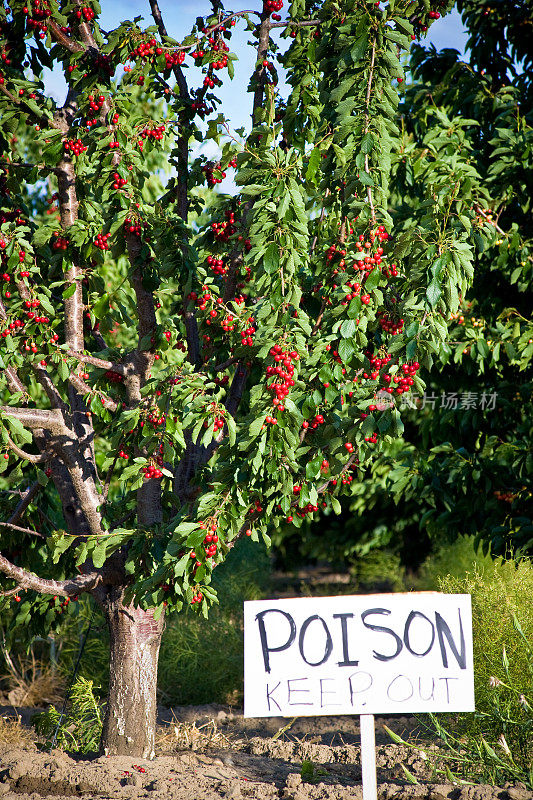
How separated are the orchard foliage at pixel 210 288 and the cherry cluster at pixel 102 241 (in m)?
0.03

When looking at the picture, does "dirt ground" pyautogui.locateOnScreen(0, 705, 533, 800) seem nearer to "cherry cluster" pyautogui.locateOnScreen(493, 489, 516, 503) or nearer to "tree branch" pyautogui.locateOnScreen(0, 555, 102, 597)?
"tree branch" pyautogui.locateOnScreen(0, 555, 102, 597)

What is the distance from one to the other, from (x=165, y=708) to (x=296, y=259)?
283 cm

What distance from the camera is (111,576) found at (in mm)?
2863

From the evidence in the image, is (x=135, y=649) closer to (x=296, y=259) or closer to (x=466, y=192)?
(x=296, y=259)

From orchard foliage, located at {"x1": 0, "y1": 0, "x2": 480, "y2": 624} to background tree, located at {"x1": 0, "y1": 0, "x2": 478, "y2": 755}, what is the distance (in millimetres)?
10

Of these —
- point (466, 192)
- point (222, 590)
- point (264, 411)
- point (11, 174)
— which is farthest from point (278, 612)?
point (222, 590)

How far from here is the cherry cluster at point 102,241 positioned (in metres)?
2.71

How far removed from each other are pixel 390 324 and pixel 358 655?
1.08 metres

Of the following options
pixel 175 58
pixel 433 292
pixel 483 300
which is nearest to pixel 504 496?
pixel 483 300

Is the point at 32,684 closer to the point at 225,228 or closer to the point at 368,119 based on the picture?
the point at 225,228

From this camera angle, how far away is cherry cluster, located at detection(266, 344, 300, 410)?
83.0 inches

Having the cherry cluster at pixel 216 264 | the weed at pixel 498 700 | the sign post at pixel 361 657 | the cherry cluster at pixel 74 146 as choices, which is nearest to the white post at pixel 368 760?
the sign post at pixel 361 657

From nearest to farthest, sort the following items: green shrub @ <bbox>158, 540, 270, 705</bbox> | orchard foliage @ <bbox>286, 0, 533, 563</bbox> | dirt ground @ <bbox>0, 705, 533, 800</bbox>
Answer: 1. dirt ground @ <bbox>0, 705, 533, 800</bbox>
2. orchard foliage @ <bbox>286, 0, 533, 563</bbox>
3. green shrub @ <bbox>158, 540, 270, 705</bbox>

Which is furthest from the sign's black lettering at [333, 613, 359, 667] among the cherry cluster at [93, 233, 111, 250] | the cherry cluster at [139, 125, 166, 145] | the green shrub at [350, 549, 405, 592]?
the green shrub at [350, 549, 405, 592]
